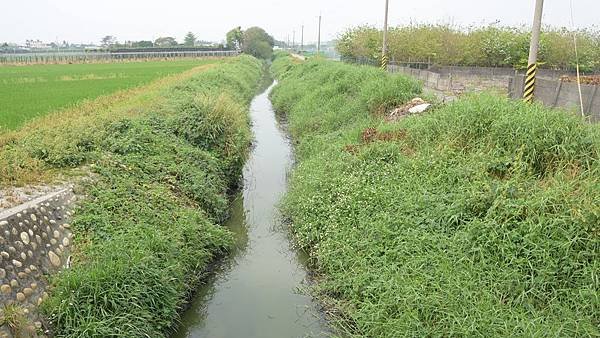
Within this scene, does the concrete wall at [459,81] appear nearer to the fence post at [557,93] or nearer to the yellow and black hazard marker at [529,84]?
the yellow and black hazard marker at [529,84]

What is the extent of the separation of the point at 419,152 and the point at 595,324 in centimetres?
425

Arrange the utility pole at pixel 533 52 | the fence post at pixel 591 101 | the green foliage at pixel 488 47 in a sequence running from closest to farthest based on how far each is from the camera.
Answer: the fence post at pixel 591 101
the utility pole at pixel 533 52
the green foliage at pixel 488 47

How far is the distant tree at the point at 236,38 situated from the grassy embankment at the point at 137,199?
239ft

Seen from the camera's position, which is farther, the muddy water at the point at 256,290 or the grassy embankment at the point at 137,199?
the muddy water at the point at 256,290

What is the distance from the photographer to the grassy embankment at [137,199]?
4.94 m

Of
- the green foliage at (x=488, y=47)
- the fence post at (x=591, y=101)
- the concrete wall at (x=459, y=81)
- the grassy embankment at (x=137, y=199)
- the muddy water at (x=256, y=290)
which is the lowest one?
the muddy water at (x=256, y=290)

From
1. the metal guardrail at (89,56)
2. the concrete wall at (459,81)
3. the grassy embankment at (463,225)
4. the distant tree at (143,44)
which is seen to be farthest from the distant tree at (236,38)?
the grassy embankment at (463,225)

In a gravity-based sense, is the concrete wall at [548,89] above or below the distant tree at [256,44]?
below

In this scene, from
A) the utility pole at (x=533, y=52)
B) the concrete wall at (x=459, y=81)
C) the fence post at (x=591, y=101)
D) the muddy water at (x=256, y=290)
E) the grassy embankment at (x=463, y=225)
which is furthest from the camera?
the concrete wall at (x=459, y=81)

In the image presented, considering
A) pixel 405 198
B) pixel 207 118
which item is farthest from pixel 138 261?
pixel 207 118

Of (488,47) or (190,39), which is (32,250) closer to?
(488,47)

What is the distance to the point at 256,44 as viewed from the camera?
7838 cm

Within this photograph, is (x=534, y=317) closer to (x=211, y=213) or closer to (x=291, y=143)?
(x=211, y=213)

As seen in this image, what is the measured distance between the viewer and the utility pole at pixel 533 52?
32.9 feet
